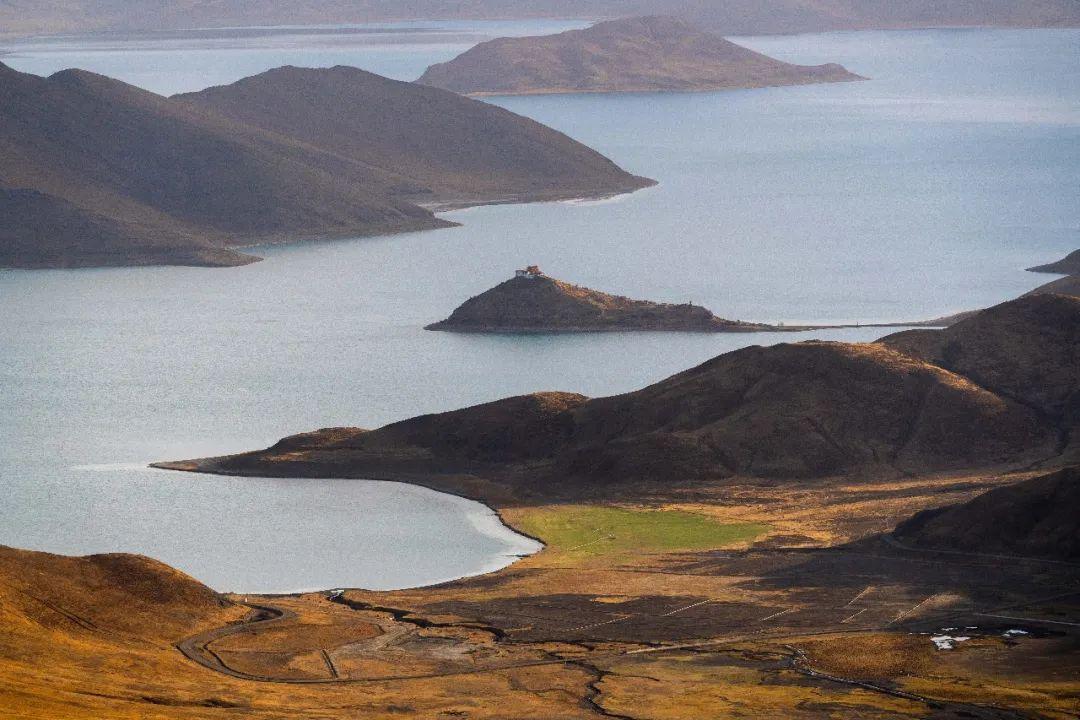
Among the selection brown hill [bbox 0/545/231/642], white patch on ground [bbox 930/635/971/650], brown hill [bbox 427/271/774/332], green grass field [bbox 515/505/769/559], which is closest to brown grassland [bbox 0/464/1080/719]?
brown hill [bbox 0/545/231/642]

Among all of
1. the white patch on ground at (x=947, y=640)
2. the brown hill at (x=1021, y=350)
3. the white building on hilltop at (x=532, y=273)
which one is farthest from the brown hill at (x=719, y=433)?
the white building on hilltop at (x=532, y=273)

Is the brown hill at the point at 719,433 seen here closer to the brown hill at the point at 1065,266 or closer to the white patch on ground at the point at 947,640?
the white patch on ground at the point at 947,640

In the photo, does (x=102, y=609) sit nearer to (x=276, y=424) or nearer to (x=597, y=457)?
(x=597, y=457)

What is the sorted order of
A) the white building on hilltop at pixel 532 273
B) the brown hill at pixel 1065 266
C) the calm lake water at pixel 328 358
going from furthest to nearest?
1. the brown hill at pixel 1065 266
2. the white building on hilltop at pixel 532 273
3. the calm lake water at pixel 328 358

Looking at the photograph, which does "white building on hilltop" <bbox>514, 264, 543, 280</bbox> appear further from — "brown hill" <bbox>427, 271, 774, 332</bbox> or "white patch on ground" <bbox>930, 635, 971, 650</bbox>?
"white patch on ground" <bbox>930, 635, 971, 650</bbox>

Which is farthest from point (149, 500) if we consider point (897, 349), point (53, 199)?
point (53, 199)
